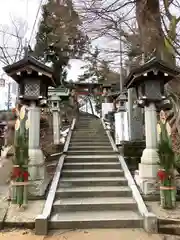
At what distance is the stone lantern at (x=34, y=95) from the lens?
5680 millimetres

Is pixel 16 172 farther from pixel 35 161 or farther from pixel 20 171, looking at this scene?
pixel 35 161

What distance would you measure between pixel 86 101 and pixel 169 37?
19.1 m

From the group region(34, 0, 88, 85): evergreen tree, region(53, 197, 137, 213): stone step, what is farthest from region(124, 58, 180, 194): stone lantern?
region(34, 0, 88, 85): evergreen tree

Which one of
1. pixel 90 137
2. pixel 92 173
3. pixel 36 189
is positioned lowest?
pixel 36 189

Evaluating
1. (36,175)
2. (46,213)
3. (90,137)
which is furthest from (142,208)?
(90,137)

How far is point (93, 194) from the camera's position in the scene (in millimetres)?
5633

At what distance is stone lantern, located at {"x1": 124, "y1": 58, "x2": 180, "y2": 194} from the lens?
5.63m

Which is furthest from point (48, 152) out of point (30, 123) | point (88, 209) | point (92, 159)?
point (88, 209)

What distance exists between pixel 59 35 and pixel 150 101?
901cm

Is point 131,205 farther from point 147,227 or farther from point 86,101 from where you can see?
point 86,101

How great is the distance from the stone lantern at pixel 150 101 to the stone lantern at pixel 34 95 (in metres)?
2.43

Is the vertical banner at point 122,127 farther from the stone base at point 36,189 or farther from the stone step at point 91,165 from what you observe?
the stone base at point 36,189

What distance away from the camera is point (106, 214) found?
15.9 ft

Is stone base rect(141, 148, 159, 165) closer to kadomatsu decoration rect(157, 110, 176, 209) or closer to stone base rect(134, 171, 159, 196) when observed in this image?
stone base rect(134, 171, 159, 196)
